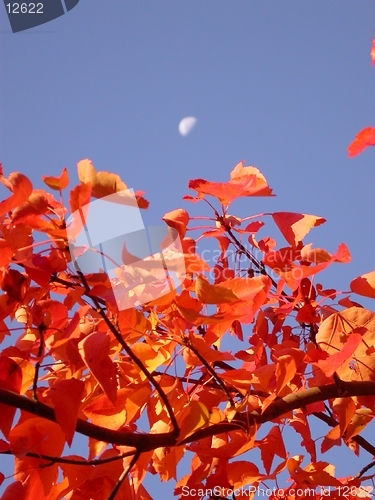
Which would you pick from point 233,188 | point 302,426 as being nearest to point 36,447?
point 233,188

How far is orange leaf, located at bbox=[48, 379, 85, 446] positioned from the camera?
473mm

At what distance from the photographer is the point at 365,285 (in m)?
0.61

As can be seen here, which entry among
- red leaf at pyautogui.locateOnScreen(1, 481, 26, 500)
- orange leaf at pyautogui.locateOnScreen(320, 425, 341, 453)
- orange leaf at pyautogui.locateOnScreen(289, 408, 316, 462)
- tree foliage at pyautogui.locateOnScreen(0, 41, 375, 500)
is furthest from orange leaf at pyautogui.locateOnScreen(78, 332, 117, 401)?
orange leaf at pyautogui.locateOnScreen(289, 408, 316, 462)

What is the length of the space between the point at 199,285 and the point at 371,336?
297 millimetres

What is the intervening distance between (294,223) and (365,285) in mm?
169

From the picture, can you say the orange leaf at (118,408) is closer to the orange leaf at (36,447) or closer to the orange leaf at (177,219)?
the orange leaf at (36,447)

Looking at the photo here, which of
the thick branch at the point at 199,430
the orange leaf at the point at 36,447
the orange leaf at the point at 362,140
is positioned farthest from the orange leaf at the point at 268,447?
the orange leaf at the point at 362,140

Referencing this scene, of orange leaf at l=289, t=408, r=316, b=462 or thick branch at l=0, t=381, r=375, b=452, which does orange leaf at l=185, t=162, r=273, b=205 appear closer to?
thick branch at l=0, t=381, r=375, b=452

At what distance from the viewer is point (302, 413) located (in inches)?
35.4

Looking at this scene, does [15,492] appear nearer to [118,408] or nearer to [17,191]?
[118,408]

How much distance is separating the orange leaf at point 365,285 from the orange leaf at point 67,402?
326 mm

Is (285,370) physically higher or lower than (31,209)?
lower

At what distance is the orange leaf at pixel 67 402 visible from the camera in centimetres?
47

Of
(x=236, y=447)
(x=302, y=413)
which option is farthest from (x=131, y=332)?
(x=302, y=413)
